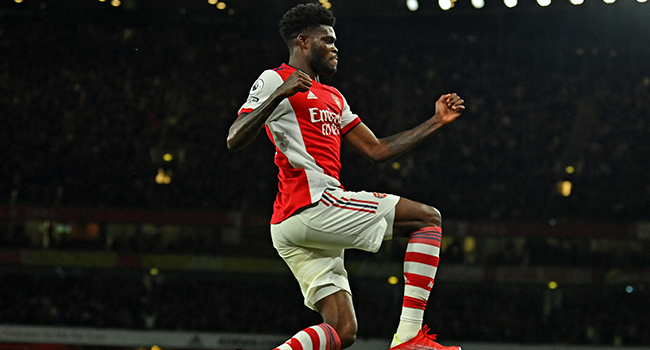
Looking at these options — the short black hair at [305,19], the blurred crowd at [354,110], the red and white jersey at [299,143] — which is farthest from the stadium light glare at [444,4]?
the red and white jersey at [299,143]

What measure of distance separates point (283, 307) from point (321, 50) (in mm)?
10687

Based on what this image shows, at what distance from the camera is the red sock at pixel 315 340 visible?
3.31 metres

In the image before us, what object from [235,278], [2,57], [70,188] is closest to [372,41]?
[235,278]

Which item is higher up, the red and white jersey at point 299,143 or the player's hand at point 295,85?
the player's hand at point 295,85

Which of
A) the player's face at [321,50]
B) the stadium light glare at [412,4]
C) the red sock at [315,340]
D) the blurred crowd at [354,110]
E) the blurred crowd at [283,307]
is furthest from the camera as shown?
the blurred crowd at [354,110]

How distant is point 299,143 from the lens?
3.53 metres

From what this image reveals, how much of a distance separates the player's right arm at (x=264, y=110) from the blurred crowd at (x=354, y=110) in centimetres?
1076

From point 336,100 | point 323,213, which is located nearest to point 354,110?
point 336,100

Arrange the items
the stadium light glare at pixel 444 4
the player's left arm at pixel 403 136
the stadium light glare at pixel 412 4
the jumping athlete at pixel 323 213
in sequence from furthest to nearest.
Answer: the stadium light glare at pixel 412 4 → the stadium light glare at pixel 444 4 → the player's left arm at pixel 403 136 → the jumping athlete at pixel 323 213

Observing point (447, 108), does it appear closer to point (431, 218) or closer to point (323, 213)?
point (431, 218)

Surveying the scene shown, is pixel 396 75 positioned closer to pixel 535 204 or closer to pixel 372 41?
pixel 372 41

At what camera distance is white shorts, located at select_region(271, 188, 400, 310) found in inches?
136

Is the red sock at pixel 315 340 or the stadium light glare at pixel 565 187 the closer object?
the red sock at pixel 315 340

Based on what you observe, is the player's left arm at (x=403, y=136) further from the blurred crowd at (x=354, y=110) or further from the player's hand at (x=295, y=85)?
the blurred crowd at (x=354, y=110)
